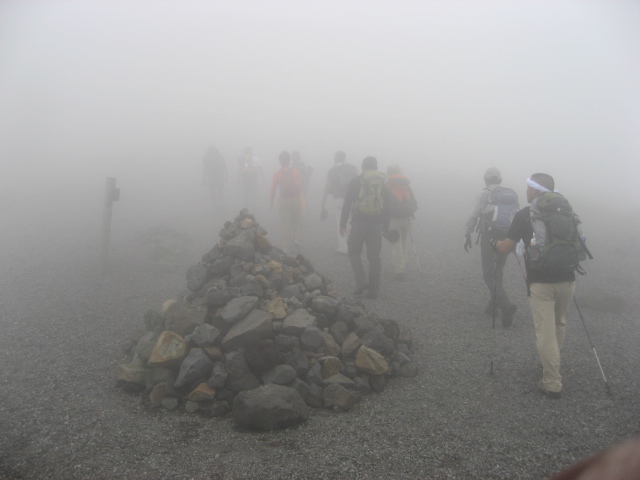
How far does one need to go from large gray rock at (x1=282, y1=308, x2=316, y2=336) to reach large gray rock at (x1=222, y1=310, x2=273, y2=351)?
0.24 m

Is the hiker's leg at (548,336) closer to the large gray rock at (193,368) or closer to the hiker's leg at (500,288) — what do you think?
the hiker's leg at (500,288)

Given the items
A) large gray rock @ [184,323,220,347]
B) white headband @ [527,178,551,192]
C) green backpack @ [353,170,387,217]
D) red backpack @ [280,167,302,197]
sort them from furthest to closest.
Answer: red backpack @ [280,167,302,197] → green backpack @ [353,170,387,217] → large gray rock @ [184,323,220,347] → white headband @ [527,178,551,192]

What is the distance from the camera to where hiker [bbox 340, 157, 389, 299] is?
8.27 m

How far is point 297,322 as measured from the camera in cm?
561

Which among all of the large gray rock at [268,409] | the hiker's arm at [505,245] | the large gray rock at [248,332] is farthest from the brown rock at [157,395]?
the hiker's arm at [505,245]

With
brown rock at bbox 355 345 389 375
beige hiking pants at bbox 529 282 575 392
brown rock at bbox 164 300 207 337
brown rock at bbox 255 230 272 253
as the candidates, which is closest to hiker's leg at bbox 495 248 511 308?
beige hiking pants at bbox 529 282 575 392

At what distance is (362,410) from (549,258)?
2707 mm

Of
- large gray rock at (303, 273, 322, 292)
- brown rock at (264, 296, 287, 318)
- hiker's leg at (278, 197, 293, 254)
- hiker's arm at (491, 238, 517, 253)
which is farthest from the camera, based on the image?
hiker's leg at (278, 197, 293, 254)

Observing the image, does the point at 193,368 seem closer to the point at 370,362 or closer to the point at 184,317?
the point at 184,317

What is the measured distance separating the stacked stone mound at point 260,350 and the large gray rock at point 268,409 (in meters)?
0.01

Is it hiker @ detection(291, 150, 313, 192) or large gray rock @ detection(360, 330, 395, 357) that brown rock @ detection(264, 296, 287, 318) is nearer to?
large gray rock @ detection(360, 330, 395, 357)

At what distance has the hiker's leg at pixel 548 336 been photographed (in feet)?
16.7

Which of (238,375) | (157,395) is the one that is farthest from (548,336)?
(157,395)

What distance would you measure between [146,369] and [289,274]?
241 cm
